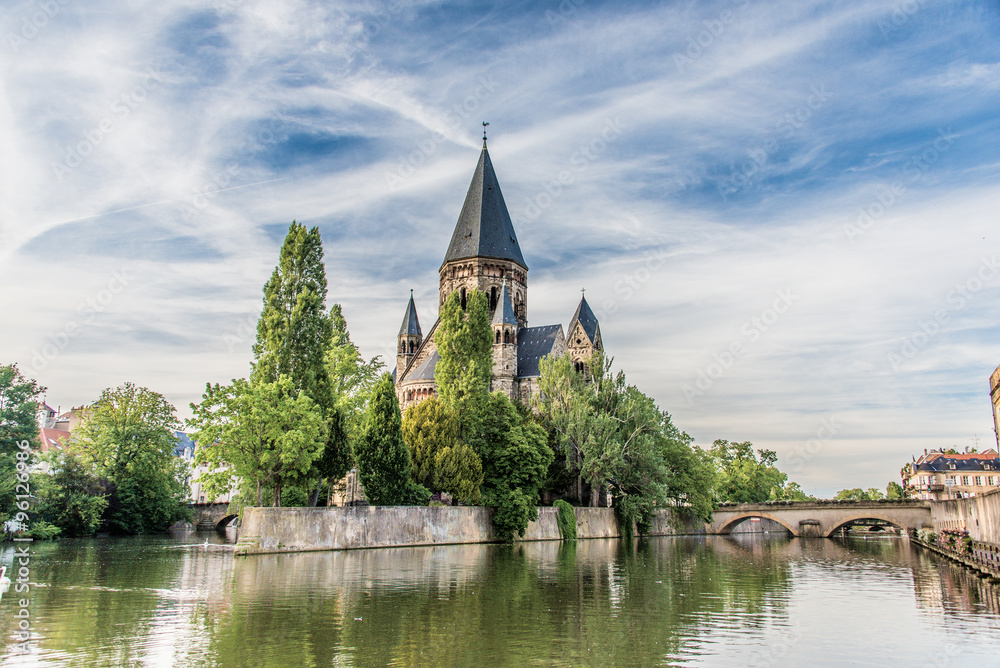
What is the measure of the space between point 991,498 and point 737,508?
45.9 metres

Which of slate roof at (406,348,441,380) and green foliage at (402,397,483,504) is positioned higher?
slate roof at (406,348,441,380)

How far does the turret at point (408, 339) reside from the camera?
72.9m

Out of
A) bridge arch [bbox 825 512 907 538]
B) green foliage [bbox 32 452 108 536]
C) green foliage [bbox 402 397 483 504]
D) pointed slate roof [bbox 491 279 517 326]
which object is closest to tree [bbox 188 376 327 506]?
green foliage [bbox 402 397 483 504]

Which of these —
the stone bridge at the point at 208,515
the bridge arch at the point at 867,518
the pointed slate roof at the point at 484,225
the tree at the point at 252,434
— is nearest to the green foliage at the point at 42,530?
the tree at the point at 252,434

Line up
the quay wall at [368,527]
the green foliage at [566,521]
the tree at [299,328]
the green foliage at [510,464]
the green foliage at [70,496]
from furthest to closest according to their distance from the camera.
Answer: the green foliage at [566,521]
the green foliage at [70,496]
the green foliage at [510,464]
the tree at [299,328]
the quay wall at [368,527]

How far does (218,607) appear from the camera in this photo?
13.8 meters

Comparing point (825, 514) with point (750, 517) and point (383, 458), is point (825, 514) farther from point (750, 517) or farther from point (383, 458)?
point (383, 458)

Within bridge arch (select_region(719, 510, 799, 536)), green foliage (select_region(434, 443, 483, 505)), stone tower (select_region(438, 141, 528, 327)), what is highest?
stone tower (select_region(438, 141, 528, 327))

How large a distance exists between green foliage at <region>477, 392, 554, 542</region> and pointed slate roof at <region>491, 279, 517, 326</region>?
Answer: 19.2 m

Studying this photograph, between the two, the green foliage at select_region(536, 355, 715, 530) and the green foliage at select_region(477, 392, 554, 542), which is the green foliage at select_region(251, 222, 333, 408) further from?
the green foliage at select_region(536, 355, 715, 530)

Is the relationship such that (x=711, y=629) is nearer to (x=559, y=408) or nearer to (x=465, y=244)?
(x=559, y=408)

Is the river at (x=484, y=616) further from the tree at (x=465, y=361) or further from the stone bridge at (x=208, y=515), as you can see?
the stone bridge at (x=208, y=515)

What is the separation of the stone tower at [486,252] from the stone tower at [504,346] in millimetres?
3832

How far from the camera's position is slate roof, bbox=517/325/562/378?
65.6 m
